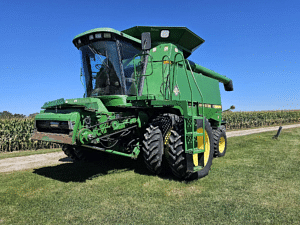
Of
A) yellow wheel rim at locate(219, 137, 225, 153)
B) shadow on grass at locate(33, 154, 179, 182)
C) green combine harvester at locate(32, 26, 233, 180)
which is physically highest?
green combine harvester at locate(32, 26, 233, 180)

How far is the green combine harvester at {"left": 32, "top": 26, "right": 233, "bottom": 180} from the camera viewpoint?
4645mm

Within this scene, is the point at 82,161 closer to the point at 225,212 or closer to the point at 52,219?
the point at 52,219

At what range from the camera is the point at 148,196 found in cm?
402

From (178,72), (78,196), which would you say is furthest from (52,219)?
(178,72)

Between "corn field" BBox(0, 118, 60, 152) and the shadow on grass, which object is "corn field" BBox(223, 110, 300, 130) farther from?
the shadow on grass

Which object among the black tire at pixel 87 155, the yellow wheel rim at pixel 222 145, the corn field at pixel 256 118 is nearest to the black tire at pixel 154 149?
the black tire at pixel 87 155

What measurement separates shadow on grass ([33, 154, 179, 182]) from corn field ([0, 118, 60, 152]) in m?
6.49

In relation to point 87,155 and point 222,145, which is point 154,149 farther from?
point 222,145

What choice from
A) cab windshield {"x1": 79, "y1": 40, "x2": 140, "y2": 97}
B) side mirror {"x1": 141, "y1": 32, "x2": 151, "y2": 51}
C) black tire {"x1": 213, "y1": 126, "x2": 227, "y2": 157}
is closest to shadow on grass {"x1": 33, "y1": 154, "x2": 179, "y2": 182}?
cab windshield {"x1": 79, "y1": 40, "x2": 140, "y2": 97}

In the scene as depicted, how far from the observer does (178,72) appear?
618 cm

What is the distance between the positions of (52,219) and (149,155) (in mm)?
2237

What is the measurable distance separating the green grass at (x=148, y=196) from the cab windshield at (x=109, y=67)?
2.07 metres

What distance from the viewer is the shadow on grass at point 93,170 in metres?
5.30

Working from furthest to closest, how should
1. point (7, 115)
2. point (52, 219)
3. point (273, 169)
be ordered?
point (7, 115) < point (273, 169) < point (52, 219)
